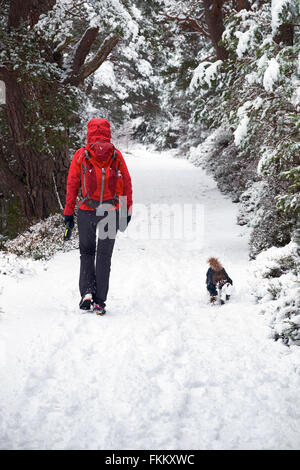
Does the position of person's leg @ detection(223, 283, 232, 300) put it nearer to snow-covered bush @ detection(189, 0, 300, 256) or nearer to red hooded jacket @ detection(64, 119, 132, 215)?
snow-covered bush @ detection(189, 0, 300, 256)

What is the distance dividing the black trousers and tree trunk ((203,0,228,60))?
29.6ft

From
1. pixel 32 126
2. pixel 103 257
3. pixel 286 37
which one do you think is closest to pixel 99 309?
pixel 103 257

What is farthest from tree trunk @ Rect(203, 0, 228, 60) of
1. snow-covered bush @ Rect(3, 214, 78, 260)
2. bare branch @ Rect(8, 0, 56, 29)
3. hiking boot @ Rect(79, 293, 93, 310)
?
hiking boot @ Rect(79, 293, 93, 310)

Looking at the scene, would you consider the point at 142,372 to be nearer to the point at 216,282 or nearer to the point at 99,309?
the point at 99,309

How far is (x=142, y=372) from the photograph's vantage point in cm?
291

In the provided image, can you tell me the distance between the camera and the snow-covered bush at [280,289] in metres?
3.52

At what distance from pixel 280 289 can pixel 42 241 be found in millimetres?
4943

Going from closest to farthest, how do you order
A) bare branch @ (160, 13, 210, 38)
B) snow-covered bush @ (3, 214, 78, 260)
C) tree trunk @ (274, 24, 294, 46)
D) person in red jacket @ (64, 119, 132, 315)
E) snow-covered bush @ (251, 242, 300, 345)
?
snow-covered bush @ (251, 242, 300, 345) → person in red jacket @ (64, 119, 132, 315) → tree trunk @ (274, 24, 294, 46) → snow-covered bush @ (3, 214, 78, 260) → bare branch @ (160, 13, 210, 38)

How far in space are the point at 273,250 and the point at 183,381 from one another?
11.9ft

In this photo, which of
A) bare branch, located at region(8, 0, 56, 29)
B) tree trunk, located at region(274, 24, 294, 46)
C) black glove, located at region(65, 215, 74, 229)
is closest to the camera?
black glove, located at region(65, 215, 74, 229)

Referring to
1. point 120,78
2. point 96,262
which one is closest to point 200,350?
point 96,262

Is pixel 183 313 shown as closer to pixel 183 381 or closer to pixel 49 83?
pixel 183 381

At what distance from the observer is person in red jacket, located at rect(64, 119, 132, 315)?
3.94 meters

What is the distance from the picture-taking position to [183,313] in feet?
14.3
